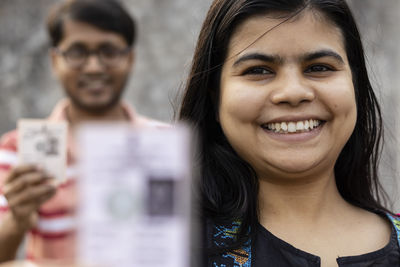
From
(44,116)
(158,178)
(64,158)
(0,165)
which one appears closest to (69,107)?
(0,165)

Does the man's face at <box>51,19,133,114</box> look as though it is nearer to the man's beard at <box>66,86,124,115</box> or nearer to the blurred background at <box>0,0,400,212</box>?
the man's beard at <box>66,86,124,115</box>

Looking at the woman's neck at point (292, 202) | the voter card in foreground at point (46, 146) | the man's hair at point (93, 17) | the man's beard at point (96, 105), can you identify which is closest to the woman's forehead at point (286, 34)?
the woman's neck at point (292, 202)

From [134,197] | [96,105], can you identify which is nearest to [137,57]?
[96,105]

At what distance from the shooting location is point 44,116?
3805 millimetres

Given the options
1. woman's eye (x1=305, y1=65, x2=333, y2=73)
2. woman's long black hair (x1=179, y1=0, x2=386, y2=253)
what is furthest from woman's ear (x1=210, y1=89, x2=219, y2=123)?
woman's eye (x1=305, y1=65, x2=333, y2=73)

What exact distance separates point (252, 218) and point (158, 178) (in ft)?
2.38

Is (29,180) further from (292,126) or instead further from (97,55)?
(97,55)

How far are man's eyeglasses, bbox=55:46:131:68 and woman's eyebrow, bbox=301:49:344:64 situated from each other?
3.11 ft

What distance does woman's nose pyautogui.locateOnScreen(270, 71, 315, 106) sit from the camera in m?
1.24

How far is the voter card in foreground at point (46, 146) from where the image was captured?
2.73 ft

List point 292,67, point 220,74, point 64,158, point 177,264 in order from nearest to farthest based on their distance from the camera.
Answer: point 177,264, point 64,158, point 292,67, point 220,74

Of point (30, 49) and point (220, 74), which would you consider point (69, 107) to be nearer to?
point (220, 74)

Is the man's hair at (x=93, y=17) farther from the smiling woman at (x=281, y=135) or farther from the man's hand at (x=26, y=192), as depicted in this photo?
the man's hand at (x=26, y=192)

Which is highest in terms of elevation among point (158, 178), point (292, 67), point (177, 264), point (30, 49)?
point (30, 49)
